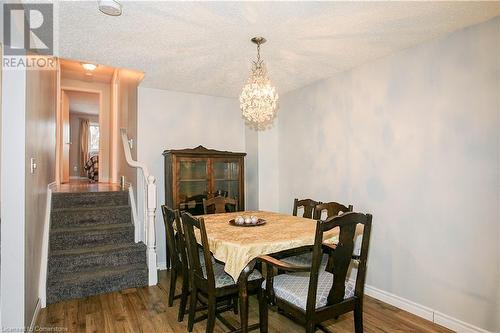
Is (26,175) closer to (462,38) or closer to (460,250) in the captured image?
(460,250)

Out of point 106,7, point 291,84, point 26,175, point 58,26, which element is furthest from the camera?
point 291,84

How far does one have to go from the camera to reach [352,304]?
6.76 ft

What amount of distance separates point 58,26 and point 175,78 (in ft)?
4.92

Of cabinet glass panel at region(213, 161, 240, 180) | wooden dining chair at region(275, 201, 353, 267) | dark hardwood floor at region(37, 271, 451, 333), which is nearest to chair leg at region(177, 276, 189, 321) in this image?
dark hardwood floor at region(37, 271, 451, 333)

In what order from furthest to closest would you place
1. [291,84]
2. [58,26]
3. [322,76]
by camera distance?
[291,84] < [322,76] < [58,26]

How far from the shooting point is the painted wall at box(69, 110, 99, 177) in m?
9.64

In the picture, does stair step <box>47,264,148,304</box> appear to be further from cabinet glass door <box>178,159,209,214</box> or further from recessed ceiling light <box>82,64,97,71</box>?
recessed ceiling light <box>82,64,97,71</box>

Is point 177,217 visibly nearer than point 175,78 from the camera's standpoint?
Yes

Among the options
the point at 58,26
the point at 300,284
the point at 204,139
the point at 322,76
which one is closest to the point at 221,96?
the point at 204,139

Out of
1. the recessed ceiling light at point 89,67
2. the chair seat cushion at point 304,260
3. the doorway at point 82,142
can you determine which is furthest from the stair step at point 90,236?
the doorway at point 82,142

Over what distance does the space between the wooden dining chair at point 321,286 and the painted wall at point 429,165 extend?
992 mm

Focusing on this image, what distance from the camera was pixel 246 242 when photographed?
82.7 inches

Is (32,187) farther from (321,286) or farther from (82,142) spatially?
(82,142)

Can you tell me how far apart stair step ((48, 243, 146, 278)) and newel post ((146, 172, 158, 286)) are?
14 centimetres
